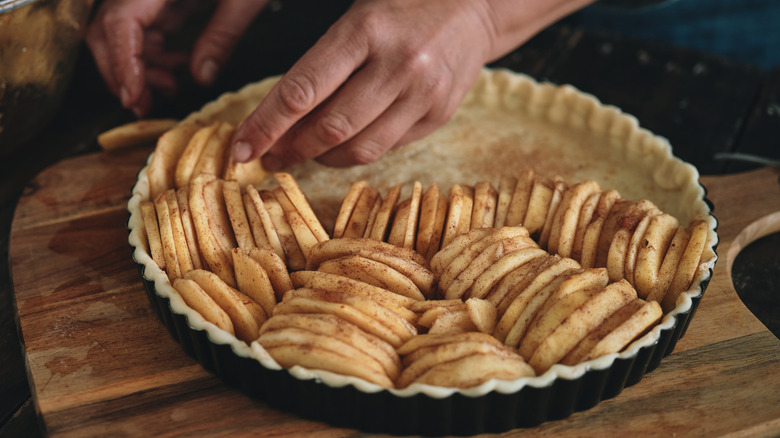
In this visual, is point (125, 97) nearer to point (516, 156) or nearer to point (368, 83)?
point (368, 83)

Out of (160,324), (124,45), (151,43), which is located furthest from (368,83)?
(151,43)

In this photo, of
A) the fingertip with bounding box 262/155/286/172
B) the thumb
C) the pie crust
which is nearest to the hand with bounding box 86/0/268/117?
the thumb

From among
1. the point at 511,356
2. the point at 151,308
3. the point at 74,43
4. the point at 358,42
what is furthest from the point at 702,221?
the point at 74,43

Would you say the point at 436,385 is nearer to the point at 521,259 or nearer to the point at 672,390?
the point at 521,259

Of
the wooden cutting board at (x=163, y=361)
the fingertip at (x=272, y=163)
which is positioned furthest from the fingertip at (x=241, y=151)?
the wooden cutting board at (x=163, y=361)

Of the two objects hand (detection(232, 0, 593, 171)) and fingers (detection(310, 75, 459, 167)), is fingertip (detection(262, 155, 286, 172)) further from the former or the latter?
fingers (detection(310, 75, 459, 167))

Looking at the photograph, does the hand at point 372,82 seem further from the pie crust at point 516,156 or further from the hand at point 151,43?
the hand at point 151,43

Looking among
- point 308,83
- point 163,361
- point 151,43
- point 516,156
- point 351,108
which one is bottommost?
point 163,361
